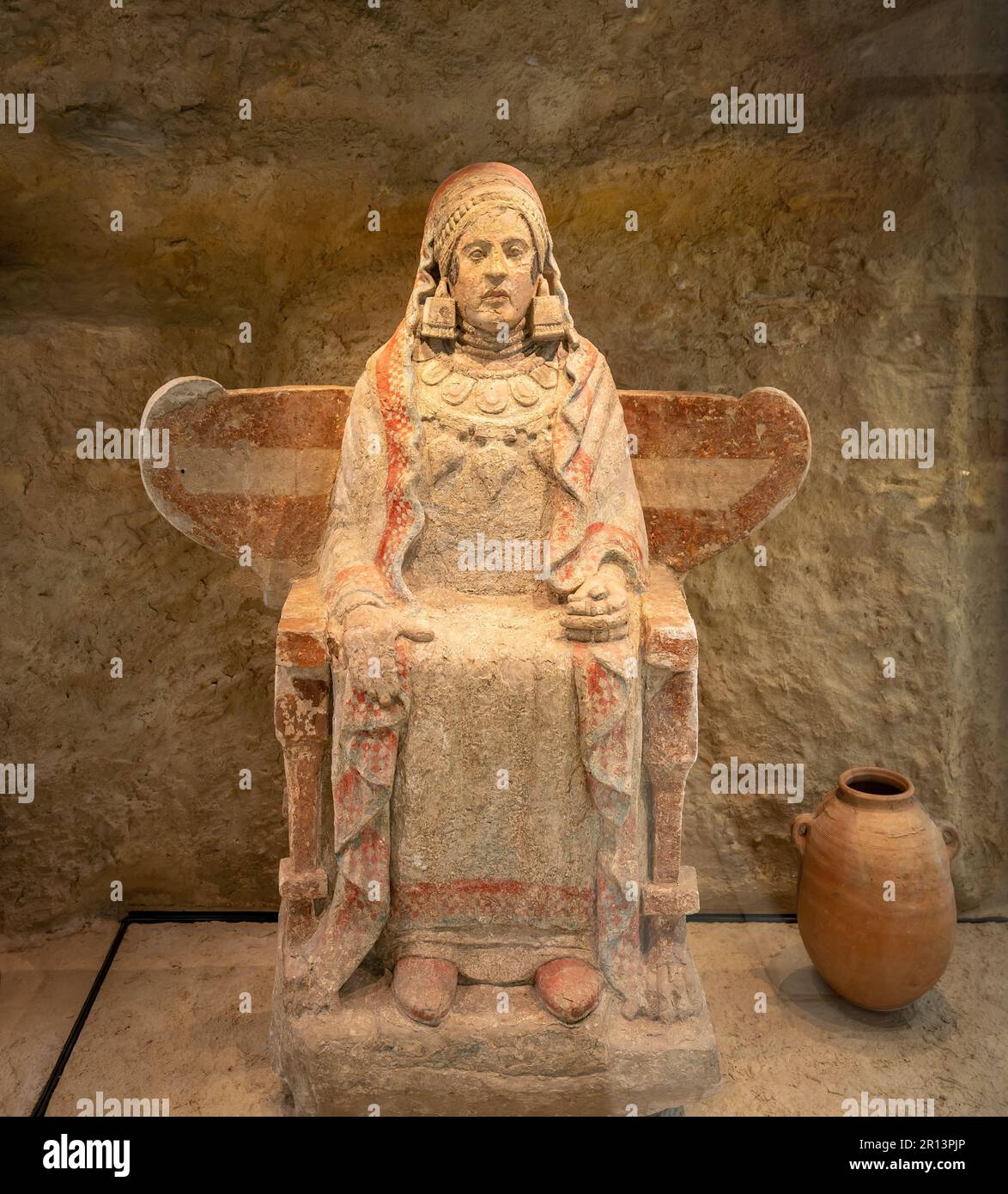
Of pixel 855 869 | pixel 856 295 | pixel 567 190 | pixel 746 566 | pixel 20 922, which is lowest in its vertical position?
pixel 20 922

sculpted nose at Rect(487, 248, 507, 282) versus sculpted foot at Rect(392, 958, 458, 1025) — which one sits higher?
sculpted nose at Rect(487, 248, 507, 282)

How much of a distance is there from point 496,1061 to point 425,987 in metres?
0.29

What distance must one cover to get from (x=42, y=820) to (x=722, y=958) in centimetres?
261

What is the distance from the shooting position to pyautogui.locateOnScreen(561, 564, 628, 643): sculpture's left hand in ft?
12.6

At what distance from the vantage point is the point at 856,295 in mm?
5004

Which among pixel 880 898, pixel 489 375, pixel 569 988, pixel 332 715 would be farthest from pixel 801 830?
pixel 489 375

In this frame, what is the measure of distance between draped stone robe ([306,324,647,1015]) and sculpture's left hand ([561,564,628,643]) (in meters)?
0.05

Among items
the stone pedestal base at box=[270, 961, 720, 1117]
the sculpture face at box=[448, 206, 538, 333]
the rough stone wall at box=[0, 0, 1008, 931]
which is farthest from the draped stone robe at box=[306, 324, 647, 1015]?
the rough stone wall at box=[0, 0, 1008, 931]

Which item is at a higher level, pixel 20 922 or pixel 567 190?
pixel 567 190

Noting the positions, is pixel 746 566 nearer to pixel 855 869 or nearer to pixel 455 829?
pixel 855 869

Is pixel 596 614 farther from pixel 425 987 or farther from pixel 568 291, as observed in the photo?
pixel 568 291

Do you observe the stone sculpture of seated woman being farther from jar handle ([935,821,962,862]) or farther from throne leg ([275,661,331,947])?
jar handle ([935,821,962,862])
